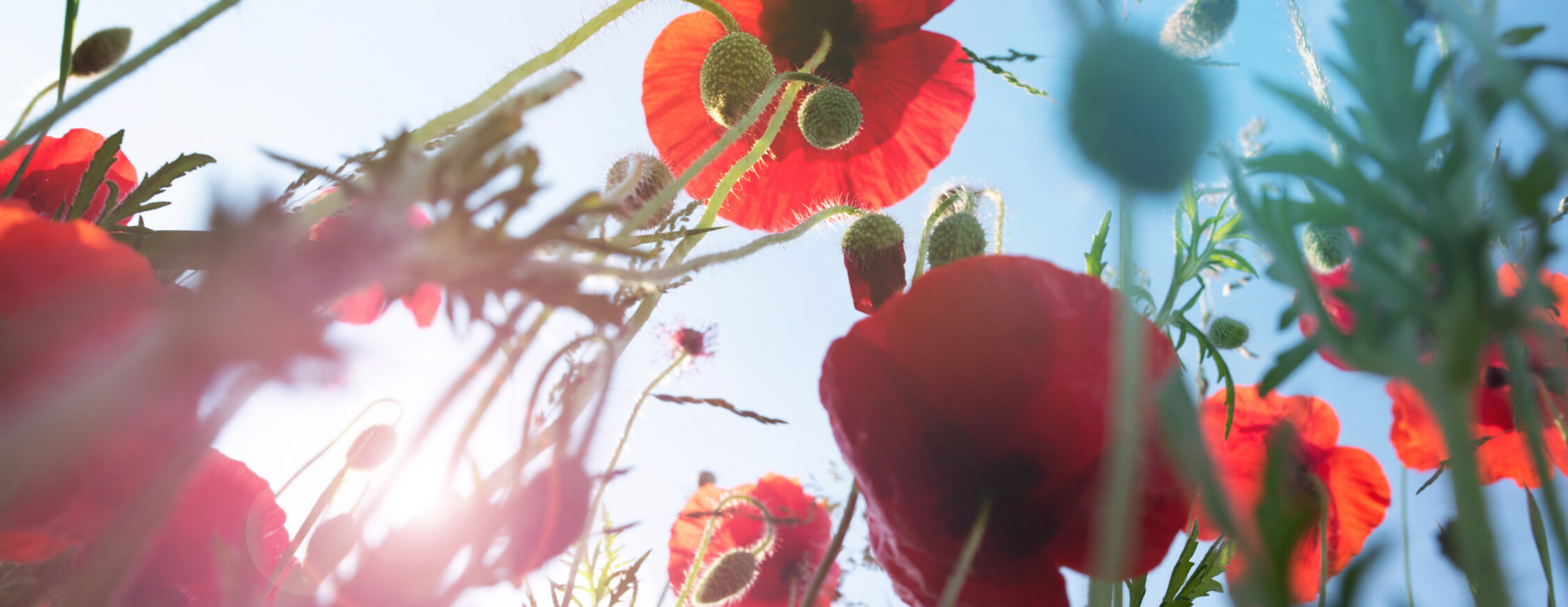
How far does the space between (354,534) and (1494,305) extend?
0.79 ft

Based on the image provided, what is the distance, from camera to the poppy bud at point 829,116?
35 centimetres

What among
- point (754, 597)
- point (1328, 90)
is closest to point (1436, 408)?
point (1328, 90)

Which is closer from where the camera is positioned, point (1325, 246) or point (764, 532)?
point (1325, 246)

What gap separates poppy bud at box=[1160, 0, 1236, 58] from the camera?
0.31m

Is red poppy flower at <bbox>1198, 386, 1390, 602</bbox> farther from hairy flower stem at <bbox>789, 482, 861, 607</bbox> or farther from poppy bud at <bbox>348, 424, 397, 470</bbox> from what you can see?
poppy bud at <bbox>348, 424, 397, 470</bbox>

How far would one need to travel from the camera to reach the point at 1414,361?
0.34 feet

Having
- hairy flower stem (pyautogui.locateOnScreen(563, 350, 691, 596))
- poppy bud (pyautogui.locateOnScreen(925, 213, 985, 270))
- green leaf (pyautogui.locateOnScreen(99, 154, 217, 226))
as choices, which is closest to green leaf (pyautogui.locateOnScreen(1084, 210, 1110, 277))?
poppy bud (pyautogui.locateOnScreen(925, 213, 985, 270))

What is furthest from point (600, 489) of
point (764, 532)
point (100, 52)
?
point (764, 532)

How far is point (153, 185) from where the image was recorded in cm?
26

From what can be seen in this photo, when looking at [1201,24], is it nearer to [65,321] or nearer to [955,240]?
[955,240]

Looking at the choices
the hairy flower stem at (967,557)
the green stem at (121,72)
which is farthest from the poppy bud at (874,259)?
the green stem at (121,72)

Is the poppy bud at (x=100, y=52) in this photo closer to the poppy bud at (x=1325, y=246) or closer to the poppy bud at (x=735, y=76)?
the poppy bud at (x=735, y=76)

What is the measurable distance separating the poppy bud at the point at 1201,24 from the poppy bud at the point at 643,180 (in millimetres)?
227

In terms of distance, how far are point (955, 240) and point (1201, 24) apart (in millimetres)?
135
